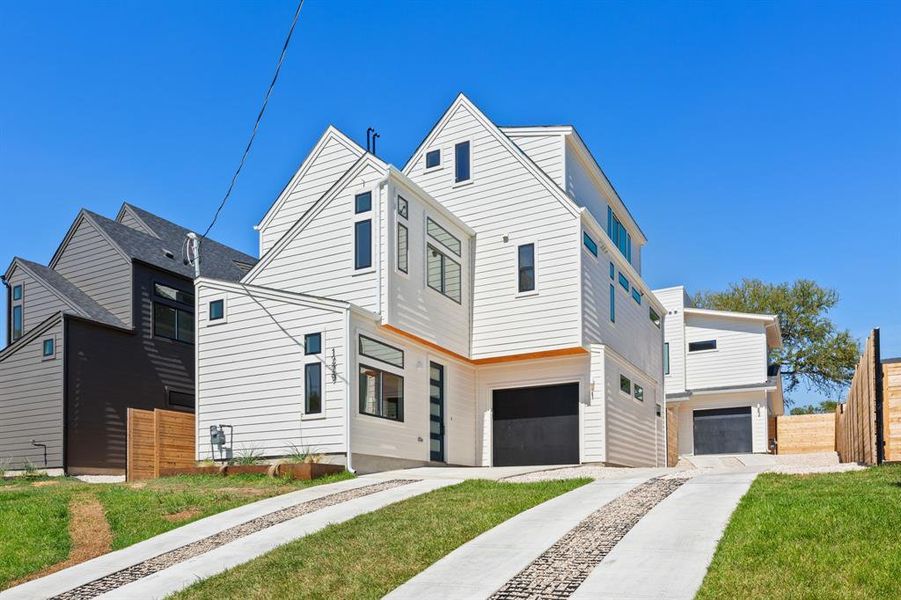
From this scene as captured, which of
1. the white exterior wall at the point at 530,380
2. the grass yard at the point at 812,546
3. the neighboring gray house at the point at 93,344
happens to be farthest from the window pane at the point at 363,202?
the grass yard at the point at 812,546

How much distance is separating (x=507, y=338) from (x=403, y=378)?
3.31 metres

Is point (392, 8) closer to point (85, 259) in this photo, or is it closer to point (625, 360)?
point (625, 360)

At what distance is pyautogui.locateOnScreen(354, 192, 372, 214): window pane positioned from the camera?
1950 centimetres

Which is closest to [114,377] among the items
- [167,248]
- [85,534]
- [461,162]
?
[167,248]

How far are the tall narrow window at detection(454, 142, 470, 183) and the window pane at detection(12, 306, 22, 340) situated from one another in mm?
13108

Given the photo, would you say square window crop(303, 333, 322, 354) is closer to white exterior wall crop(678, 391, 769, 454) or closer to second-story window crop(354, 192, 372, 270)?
second-story window crop(354, 192, 372, 270)

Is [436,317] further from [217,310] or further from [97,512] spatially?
[97,512]

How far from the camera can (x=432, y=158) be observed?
23672 mm

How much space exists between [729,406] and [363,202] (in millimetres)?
21214

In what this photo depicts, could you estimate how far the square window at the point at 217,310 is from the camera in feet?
65.4

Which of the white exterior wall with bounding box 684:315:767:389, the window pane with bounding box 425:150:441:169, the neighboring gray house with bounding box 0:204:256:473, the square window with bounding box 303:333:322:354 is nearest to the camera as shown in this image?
the square window with bounding box 303:333:322:354

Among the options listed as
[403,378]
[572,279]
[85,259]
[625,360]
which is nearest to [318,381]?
[403,378]

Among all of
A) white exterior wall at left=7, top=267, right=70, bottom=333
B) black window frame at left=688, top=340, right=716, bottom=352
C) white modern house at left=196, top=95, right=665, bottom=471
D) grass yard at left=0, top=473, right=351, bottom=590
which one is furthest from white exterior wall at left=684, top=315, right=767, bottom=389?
white exterior wall at left=7, top=267, right=70, bottom=333

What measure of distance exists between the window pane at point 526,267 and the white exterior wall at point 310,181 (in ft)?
15.3
